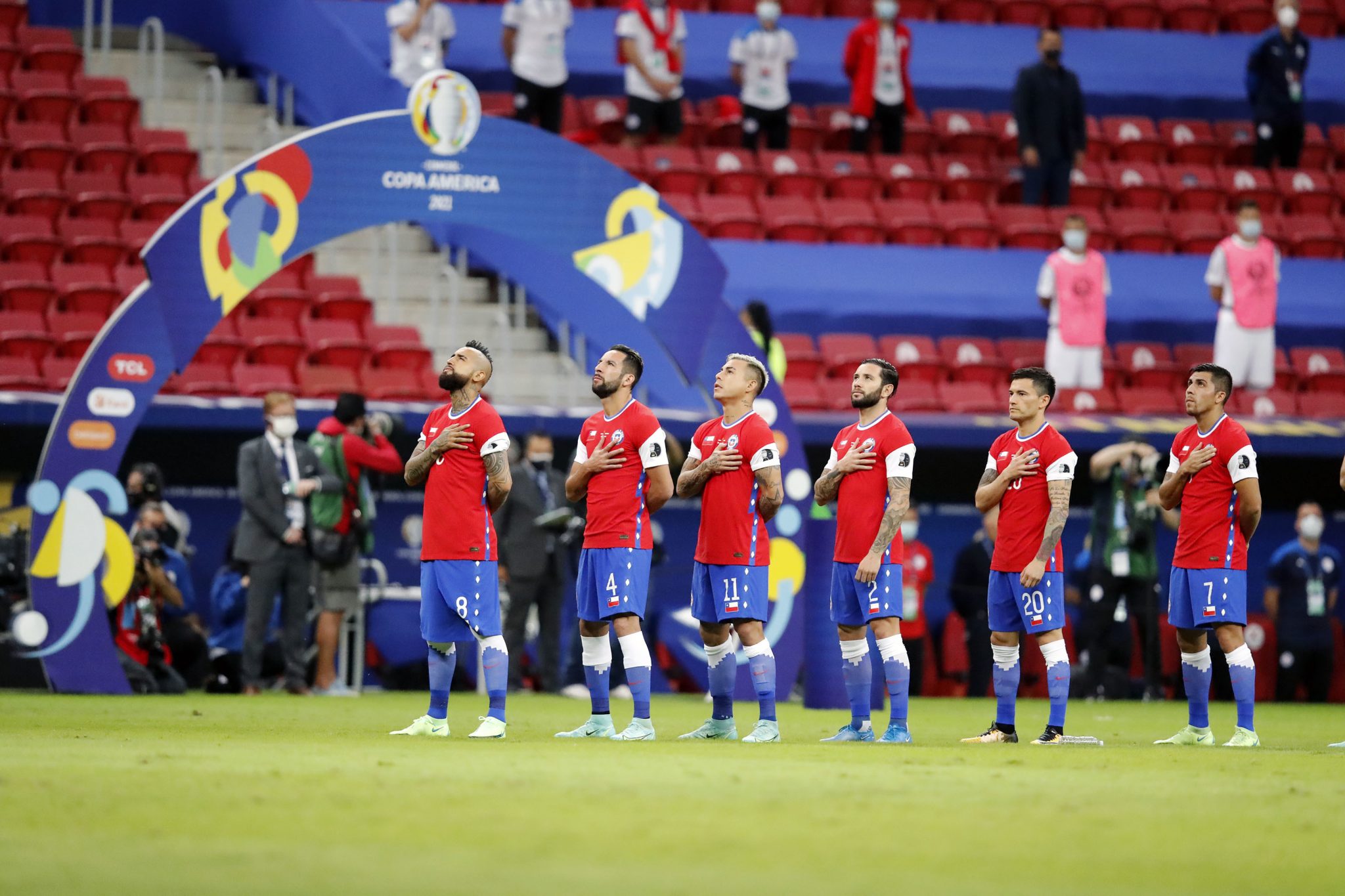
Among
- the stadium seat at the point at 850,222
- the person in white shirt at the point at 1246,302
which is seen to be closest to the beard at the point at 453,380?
the person in white shirt at the point at 1246,302

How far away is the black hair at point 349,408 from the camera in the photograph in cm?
1504

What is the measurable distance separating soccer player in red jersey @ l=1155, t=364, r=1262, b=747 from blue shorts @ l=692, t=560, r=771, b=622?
2476mm

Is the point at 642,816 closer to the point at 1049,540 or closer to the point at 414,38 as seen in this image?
the point at 1049,540

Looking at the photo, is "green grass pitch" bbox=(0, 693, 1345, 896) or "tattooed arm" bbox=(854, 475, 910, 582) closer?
"green grass pitch" bbox=(0, 693, 1345, 896)

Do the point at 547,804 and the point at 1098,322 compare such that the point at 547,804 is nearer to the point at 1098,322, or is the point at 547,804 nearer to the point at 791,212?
the point at 1098,322

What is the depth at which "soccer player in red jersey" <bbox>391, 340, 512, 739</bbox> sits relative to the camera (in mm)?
10219

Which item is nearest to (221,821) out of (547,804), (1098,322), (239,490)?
(547,804)

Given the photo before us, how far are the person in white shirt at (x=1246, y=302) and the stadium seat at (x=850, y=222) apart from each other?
4038 millimetres

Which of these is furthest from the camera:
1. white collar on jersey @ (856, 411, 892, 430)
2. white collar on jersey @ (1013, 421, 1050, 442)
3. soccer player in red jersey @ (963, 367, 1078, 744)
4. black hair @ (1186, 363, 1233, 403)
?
black hair @ (1186, 363, 1233, 403)

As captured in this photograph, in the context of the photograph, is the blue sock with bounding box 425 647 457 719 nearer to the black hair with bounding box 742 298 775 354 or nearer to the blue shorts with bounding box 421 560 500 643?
the blue shorts with bounding box 421 560 500 643

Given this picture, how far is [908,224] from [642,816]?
16526 mm

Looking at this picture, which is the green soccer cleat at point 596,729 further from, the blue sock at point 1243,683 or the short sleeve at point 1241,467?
the short sleeve at point 1241,467

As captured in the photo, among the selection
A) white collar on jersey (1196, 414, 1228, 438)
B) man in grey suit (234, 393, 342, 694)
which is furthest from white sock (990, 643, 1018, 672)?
man in grey suit (234, 393, 342, 694)

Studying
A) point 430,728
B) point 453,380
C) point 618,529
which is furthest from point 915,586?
point 453,380
